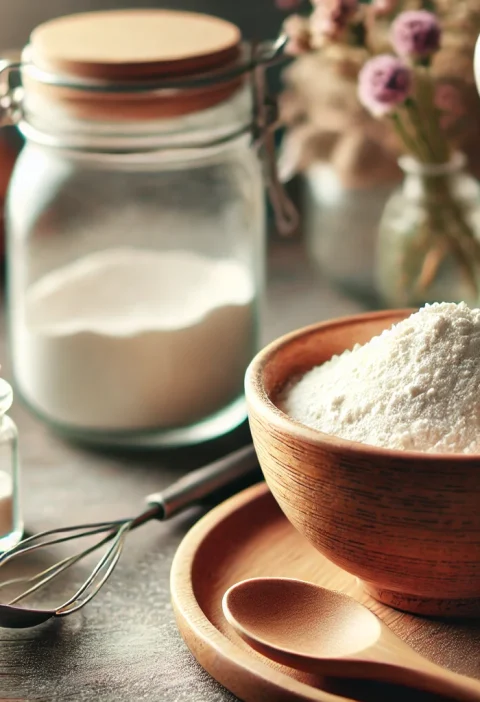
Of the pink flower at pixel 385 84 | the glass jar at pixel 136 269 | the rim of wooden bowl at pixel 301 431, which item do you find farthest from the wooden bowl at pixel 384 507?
the pink flower at pixel 385 84

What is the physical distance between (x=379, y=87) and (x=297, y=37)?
0.40 ft

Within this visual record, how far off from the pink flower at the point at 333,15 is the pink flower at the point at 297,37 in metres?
0.03

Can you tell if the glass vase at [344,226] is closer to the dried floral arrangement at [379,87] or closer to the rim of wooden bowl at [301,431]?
the dried floral arrangement at [379,87]

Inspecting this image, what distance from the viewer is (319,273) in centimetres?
124

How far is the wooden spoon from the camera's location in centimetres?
55

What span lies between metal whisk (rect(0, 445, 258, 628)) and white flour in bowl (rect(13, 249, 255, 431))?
0.09 m

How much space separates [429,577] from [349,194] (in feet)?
1.92

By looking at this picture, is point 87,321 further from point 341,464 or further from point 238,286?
point 341,464

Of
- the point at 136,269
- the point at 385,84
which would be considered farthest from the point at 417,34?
the point at 136,269

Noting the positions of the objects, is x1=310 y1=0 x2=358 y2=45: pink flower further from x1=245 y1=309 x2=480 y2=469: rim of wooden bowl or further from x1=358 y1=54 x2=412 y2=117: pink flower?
x1=245 y1=309 x2=480 y2=469: rim of wooden bowl

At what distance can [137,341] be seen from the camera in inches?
34.1

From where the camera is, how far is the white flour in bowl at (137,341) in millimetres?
874

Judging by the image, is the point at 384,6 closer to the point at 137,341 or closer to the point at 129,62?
the point at 129,62

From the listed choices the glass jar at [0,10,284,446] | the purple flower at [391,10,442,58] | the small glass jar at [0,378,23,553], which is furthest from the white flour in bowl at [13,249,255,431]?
the purple flower at [391,10,442,58]
